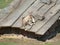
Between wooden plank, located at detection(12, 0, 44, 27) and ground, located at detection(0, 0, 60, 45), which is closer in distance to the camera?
ground, located at detection(0, 0, 60, 45)

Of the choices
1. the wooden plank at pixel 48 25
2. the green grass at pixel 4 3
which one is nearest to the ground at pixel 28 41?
the wooden plank at pixel 48 25

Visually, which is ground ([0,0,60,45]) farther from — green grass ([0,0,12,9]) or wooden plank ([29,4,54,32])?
green grass ([0,0,12,9])

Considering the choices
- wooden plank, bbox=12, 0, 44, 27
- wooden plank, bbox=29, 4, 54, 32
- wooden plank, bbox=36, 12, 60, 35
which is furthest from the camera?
wooden plank, bbox=12, 0, 44, 27

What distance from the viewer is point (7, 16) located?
15.7m

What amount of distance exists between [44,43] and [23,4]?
2.91 metres

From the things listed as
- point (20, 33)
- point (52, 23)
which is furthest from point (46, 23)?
point (20, 33)

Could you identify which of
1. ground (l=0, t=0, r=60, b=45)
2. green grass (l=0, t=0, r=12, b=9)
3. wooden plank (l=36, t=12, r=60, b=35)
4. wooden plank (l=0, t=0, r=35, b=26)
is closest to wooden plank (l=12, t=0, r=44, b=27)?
wooden plank (l=0, t=0, r=35, b=26)

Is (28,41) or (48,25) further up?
(48,25)

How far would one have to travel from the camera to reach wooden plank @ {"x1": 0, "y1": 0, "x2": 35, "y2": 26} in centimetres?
1512

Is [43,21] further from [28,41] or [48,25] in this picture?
[28,41]

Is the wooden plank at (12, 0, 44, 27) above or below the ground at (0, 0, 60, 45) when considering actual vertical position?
above

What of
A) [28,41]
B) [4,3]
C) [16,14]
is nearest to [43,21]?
[28,41]

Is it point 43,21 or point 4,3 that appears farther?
point 4,3

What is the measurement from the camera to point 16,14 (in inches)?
613
